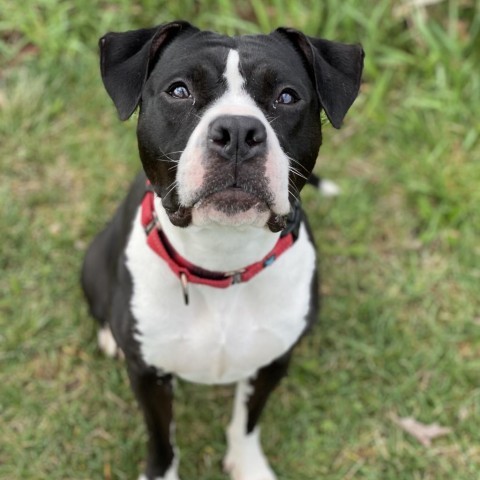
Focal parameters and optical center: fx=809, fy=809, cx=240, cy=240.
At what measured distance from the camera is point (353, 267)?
4082mm

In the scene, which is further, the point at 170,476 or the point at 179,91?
the point at 170,476

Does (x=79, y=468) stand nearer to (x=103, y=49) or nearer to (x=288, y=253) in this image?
(x=288, y=253)

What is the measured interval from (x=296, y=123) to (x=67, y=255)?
194cm

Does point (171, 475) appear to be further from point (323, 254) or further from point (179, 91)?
point (179, 91)

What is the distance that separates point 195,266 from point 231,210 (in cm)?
39

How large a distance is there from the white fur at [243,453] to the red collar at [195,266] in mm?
843

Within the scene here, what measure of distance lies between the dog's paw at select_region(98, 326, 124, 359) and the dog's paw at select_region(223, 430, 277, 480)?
2.15 feet

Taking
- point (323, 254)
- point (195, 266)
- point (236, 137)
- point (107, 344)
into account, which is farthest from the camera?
point (323, 254)

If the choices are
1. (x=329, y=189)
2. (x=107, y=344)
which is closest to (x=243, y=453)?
(x=107, y=344)

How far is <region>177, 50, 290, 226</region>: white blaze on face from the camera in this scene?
219cm

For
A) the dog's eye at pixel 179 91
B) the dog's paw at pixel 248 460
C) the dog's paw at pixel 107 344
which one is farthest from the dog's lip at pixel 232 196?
the dog's paw at pixel 107 344

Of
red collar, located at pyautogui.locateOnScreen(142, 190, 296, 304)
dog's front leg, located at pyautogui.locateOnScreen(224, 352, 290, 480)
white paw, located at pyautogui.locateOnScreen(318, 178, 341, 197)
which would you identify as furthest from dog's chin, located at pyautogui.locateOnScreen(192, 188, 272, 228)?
white paw, located at pyautogui.locateOnScreen(318, 178, 341, 197)

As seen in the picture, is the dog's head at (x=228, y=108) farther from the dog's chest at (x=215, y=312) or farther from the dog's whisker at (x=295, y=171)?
the dog's chest at (x=215, y=312)

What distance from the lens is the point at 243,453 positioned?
11.0ft
